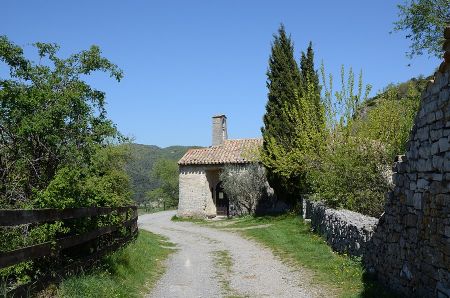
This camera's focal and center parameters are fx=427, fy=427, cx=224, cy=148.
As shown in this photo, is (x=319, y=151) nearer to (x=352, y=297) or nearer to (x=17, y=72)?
(x=352, y=297)

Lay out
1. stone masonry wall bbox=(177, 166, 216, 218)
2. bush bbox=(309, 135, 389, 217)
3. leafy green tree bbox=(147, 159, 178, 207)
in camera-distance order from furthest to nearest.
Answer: leafy green tree bbox=(147, 159, 178, 207), stone masonry wall bbox=(177, 166, 216, 218), bush bbox=(309, 135, 389, 217)

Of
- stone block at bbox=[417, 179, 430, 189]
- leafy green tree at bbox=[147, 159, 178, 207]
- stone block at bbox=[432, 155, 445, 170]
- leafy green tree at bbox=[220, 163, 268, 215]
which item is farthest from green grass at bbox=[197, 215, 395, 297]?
leafy green tree at bbox=[147, 159, 178, 207]

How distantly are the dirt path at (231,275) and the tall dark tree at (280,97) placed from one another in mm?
9445

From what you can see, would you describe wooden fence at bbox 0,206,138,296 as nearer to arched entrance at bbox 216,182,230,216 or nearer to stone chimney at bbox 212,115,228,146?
arched entrance at bbox 216,182,230,216

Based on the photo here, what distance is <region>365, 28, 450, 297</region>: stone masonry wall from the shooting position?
204 inches

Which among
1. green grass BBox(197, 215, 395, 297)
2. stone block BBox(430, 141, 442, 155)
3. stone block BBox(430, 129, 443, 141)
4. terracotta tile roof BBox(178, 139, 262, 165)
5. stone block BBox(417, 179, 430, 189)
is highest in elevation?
terracotta tile roof BBox(178, 139, 262, 165)

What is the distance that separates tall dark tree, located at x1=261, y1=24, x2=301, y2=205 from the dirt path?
944cm

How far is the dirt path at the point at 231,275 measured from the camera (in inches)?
302

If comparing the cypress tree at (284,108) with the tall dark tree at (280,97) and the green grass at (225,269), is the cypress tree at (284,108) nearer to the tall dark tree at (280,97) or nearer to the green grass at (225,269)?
the tall dark tree at (280,97)

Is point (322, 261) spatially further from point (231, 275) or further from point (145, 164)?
point (145, 164)

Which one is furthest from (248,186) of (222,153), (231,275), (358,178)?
(231,275)

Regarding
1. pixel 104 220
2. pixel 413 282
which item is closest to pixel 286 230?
pixel 104 220

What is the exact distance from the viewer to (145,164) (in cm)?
12662

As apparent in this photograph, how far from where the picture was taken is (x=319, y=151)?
56.3ft
